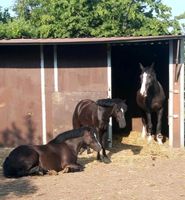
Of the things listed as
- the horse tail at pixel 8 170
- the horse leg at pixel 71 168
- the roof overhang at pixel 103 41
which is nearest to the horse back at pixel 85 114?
the roof overhang at pixel 103 41

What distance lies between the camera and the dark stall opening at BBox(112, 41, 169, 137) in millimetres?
15344

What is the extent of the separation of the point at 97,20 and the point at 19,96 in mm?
12944

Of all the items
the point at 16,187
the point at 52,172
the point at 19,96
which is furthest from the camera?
the point at 19,96

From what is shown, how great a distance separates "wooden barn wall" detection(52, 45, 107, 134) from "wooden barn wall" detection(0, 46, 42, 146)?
55cm

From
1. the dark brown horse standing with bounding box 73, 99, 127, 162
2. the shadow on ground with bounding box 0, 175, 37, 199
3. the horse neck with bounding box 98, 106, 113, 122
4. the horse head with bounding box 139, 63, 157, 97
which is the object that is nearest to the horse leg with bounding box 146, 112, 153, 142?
the horse head with bounding box 139, 63, 157, 97

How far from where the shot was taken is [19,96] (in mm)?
13039

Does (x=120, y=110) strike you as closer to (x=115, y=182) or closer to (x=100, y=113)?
(x=100, y=113)

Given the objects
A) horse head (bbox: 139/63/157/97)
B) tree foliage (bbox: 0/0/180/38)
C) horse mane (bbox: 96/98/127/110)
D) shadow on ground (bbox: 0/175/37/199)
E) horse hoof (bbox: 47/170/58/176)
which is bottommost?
shadow on ground (bbox: 0/175/37/199)

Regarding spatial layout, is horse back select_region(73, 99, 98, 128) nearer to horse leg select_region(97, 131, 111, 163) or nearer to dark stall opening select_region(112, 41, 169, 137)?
horse leg select_region(97, 131, 111, 163)

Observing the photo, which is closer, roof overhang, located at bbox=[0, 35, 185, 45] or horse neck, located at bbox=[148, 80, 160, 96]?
roof overhang, located at bbox=[0, 35, 185, 45]

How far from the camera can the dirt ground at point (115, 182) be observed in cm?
746

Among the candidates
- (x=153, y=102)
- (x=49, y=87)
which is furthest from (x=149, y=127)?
(x=49, y=87)

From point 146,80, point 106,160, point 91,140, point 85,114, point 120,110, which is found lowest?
point 106,160

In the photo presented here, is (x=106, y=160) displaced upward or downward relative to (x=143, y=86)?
downward
